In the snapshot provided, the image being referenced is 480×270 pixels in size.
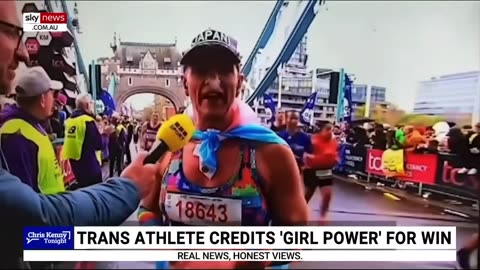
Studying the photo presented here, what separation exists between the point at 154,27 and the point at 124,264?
2.62 feet

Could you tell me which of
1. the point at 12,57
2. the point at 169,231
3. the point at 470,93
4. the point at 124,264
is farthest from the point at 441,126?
the point at 12,57

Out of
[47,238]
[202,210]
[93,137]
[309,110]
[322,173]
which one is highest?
[309,110]

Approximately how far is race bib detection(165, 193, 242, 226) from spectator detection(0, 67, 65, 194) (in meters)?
0.37

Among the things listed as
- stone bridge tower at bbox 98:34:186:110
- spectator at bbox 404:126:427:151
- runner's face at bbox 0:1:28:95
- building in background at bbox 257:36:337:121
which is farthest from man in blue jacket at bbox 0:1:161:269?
spectator at bbox 404:126:427:151

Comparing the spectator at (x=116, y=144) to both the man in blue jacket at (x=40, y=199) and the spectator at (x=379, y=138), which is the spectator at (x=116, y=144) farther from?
the spectator at (x=379, y=138)

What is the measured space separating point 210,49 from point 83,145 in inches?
20.6

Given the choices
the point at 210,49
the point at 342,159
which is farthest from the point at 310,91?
the point at 210,49

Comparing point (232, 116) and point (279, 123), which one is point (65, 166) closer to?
point (232, 116)

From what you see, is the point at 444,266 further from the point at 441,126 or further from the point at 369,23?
the point at 369,23

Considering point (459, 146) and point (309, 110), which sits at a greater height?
point (309, 110)

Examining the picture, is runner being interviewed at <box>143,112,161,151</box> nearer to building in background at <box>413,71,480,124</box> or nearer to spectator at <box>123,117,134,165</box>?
spectator at <box>123,117,134,165</box>

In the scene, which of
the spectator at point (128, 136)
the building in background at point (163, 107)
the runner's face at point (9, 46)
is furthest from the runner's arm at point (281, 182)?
the runner's face at point (9, 46)

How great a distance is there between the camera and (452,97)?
1605 mm

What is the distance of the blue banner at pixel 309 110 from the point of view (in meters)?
1.62
